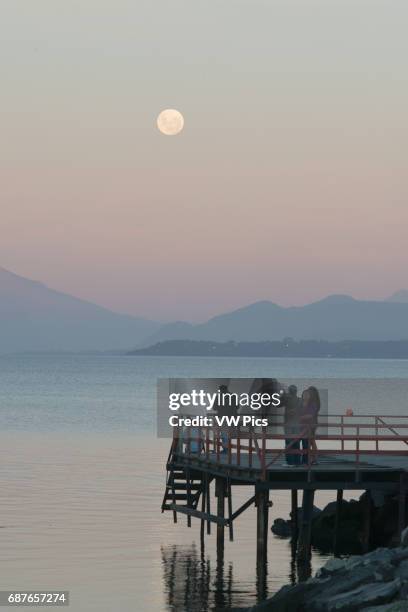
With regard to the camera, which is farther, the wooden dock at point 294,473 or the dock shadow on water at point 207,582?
the wooden dock at point 294,473

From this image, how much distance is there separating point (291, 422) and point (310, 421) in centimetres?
107

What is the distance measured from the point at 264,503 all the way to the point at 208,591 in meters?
2.66

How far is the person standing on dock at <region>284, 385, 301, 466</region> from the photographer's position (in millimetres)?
35062

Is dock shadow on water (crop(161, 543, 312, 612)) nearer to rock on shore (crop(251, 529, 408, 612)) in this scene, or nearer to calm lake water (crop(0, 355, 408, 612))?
calm lake water (crop(0, 355, 408, 612))

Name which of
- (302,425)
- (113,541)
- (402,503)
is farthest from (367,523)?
(113,541)

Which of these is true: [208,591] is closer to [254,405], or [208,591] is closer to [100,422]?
[254,405]

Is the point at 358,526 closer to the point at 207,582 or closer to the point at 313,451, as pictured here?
the point at 313,451

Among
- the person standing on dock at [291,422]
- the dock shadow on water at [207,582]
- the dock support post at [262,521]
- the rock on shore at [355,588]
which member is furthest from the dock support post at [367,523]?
the rock on shore at [355,588]

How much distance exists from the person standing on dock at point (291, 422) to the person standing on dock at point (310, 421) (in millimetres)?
320

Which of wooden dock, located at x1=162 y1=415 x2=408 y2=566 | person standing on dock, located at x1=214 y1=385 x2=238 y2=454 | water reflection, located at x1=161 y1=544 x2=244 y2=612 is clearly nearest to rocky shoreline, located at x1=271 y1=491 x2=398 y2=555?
wooden dock, located at x1=162 y1=415 x2=408 y2=566

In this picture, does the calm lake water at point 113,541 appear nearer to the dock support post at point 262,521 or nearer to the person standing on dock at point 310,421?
the dock support post at point 262,521

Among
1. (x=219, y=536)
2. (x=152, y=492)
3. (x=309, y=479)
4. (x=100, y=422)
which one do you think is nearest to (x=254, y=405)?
(x=219, y=536)

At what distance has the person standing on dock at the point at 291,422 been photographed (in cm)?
3506

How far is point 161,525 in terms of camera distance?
45625mm
